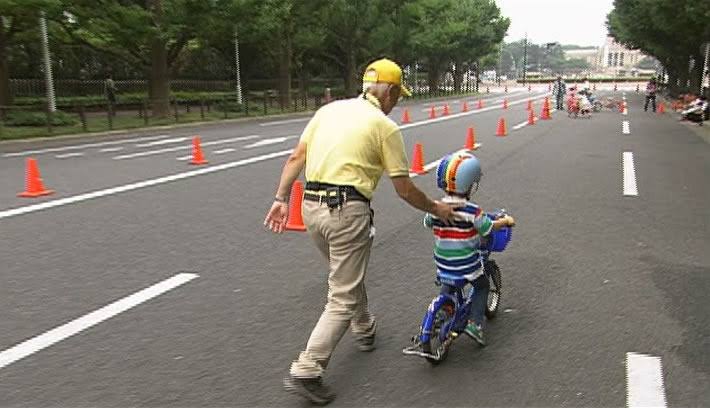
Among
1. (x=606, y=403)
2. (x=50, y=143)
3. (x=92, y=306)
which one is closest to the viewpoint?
(x=606, y=403)

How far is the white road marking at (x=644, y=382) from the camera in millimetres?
3334

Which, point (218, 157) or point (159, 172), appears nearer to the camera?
point (159, 172)

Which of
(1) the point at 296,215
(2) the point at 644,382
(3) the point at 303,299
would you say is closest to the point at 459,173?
(2) the point at 644,382

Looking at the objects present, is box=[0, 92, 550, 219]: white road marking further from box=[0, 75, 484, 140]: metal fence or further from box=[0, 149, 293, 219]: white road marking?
box=[0, 75, 484, 140]: metal fence

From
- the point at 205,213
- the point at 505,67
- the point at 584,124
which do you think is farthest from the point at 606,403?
the point at 505,67

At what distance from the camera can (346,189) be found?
10.8 ft

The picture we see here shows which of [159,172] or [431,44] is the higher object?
[431,44]

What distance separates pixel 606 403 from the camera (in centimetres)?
332

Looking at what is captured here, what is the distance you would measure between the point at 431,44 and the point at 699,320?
51.0m

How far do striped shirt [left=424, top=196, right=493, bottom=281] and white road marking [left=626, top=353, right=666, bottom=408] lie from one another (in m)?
1.04

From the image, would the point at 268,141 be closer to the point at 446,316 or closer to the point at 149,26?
the point at 149,26

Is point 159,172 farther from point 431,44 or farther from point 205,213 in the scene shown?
point 431,44

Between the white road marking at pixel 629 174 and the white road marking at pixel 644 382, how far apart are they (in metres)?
6.20

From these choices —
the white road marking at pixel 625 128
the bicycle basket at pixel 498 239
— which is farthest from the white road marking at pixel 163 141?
the bicycle basket at pixel 498 239
